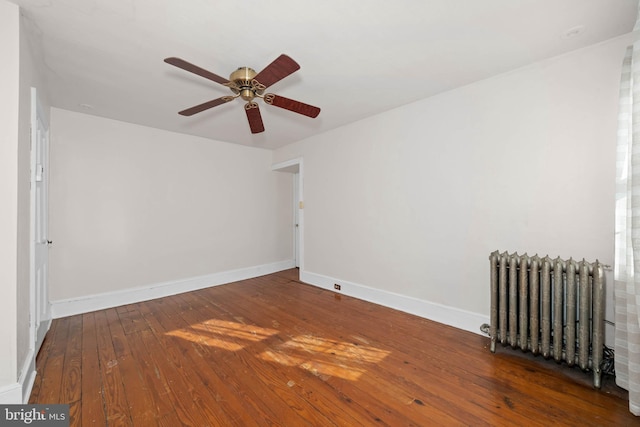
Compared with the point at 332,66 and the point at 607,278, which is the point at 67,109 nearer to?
the point at 332,66

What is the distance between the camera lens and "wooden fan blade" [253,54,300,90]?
162 cm

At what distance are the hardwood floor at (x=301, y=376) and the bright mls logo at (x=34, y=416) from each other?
2.5 inches

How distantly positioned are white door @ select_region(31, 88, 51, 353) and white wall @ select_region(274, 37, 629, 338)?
10.9ft

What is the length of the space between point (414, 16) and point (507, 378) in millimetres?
2702

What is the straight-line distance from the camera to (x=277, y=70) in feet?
5.77

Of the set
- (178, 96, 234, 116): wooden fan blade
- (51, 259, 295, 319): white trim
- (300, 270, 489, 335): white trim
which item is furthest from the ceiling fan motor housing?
(51, 259, 295, 319): white trim

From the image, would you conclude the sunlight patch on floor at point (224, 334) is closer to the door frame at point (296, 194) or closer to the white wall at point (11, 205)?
the white wall at point (11, 205)

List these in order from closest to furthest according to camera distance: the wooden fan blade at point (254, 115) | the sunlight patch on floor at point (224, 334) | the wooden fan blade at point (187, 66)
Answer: the wooden fan blade at point (187, 66) → the wooden fan blade at point (254, 115) → the sunlight patch on floor at point (224, 334)

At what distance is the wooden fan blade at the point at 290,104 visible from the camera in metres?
2.14

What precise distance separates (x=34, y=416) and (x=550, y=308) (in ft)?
12.0

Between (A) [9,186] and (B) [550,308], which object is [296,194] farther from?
(B) [550,308]

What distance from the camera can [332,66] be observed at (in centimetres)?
235

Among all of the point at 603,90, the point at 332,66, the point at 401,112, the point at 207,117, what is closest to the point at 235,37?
the point at 332,66

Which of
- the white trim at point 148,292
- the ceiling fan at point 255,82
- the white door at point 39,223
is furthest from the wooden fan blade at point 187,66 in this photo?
the white trim at point 148,292
